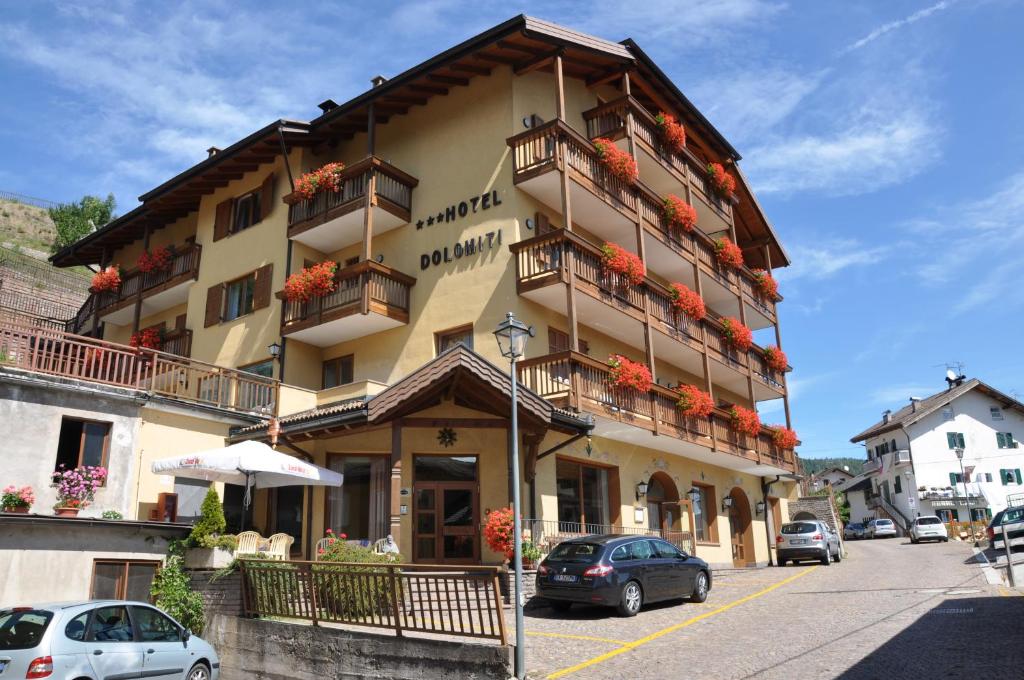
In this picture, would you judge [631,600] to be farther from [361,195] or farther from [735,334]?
[735,334]

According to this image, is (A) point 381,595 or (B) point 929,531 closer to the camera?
(A) point 381,595

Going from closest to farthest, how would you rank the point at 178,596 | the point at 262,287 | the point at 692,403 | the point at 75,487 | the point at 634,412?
the point at 178,596
the point at 75,487
the point at 634,412
the point at 692,403
the point at 262,287

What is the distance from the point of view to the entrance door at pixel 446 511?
61.0 ft

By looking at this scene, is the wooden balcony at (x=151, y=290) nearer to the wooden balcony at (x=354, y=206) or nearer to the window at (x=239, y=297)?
the window at (x=239, y=297)

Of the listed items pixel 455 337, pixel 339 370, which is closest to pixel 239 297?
pixel 339 370

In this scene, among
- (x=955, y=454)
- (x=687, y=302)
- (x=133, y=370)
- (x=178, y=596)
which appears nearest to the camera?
(x=178, y=596)

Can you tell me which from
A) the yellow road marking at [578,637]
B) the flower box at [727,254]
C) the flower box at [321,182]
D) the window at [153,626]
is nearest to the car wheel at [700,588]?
the yellow road marking at [578,637]

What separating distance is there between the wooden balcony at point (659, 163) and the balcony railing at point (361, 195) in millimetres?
6408

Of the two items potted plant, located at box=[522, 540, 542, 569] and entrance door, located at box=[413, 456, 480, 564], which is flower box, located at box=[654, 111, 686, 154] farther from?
potted plant, located at box=[522, 540, 542, 569]

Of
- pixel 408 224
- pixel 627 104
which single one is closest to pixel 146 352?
pixel 408 224

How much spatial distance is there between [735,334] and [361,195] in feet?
47.1

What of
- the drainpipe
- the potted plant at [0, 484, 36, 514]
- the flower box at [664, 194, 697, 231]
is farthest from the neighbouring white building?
the potted plant at [0, 484, 36, 514]

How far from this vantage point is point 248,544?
16234mm

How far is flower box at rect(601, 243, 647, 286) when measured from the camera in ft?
72.9
